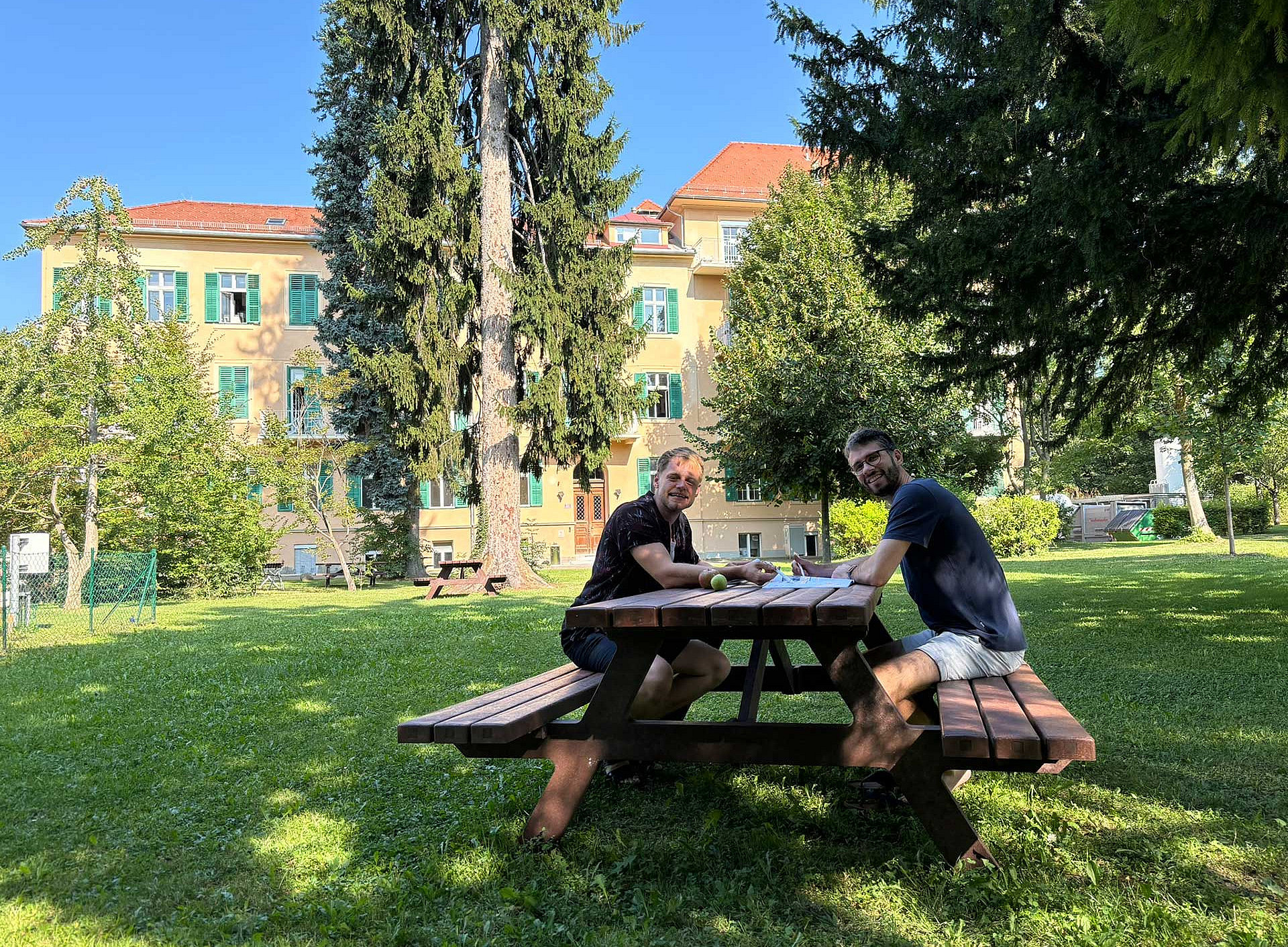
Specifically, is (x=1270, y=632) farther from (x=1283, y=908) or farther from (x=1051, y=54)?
(x=1283, y=908)

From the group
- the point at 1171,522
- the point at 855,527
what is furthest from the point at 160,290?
the point at 1171,522

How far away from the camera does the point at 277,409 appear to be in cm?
3041

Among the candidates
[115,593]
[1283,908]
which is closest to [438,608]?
[115,593]

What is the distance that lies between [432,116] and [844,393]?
10682 millimetres

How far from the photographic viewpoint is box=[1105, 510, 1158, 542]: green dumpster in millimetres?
32250

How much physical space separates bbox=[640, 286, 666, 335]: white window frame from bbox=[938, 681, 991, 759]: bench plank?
30493 millimetres

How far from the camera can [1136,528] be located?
32.3 m

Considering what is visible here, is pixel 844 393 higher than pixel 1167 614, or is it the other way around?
pixel 844 393

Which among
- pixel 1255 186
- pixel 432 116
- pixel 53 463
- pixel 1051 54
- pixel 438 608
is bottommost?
pixel 438 608

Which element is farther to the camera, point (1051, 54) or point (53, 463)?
point (53, 463)

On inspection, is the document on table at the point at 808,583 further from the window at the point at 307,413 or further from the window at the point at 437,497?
the window at the point at 437,497

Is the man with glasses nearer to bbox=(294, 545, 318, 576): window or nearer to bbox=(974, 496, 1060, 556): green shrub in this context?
bbox=(974, 496, 1060, 556): green shrub

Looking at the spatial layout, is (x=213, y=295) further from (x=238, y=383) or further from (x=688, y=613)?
(x=688, y=613)

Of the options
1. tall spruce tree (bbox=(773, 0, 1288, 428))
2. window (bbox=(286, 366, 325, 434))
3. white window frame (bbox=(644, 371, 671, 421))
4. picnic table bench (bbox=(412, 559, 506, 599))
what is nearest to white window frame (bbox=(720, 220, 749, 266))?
A: white window frame (bbox=(644, 371, 671, 421))
